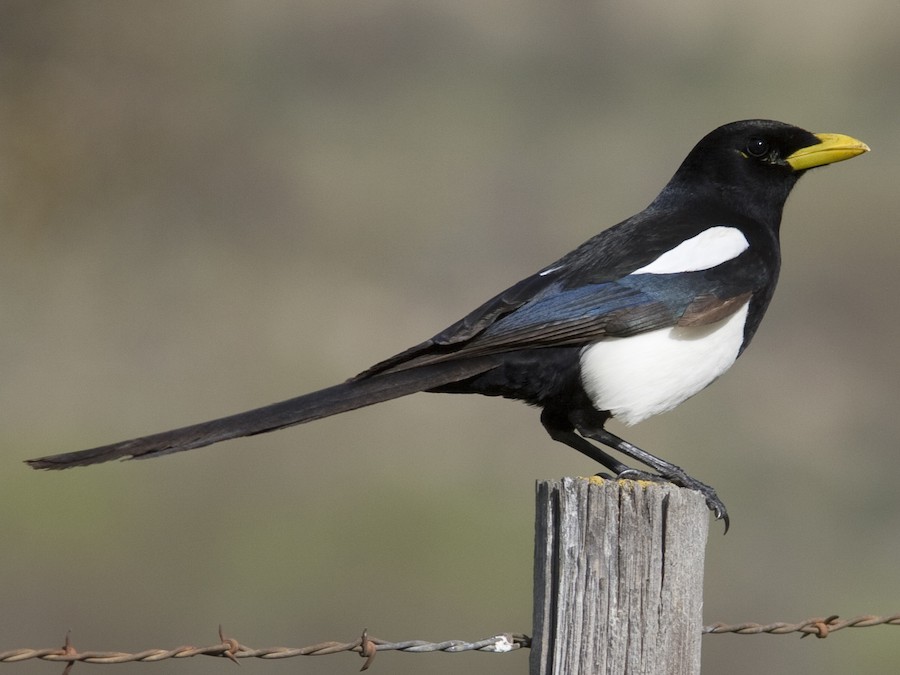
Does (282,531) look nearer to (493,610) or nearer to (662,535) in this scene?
(493,610)

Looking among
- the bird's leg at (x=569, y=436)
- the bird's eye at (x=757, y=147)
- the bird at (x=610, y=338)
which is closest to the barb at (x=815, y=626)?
the bird at (x=610, y=338)

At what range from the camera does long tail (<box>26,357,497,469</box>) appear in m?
2.48

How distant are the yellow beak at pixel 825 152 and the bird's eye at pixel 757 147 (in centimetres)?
7

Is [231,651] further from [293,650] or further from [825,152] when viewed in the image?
[825,152]

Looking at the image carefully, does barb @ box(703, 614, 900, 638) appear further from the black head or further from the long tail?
the black head

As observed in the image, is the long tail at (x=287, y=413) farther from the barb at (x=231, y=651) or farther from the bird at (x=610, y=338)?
the barb at (x=231, y=651)

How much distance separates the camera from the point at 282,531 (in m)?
6.59

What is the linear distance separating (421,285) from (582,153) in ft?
7.21

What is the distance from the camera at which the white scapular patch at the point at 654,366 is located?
3242 mm

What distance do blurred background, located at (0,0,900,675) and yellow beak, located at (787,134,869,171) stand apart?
256 centimetres

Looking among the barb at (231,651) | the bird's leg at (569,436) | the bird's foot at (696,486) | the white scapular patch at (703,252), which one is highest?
the white scapular patch at (703,252)

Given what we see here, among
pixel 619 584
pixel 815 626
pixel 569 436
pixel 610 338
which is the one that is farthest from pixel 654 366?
pixel 619 584

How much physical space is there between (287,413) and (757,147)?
5.65 feet

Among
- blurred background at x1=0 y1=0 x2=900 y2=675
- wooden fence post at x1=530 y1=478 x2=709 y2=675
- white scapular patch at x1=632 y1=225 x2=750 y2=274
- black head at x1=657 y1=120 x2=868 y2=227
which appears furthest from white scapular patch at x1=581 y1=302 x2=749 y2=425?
blurred background at x1=0 y1=0 x2=900 y2=675
